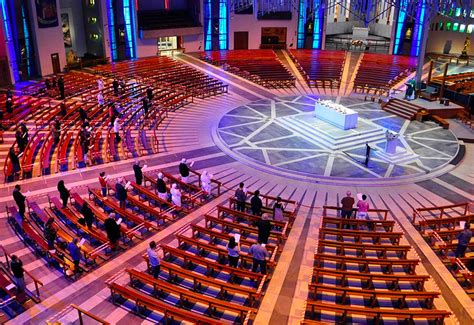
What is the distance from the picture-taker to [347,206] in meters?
15.2

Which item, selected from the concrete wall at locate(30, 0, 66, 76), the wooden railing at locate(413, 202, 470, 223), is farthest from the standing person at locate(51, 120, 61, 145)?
the wooden railing at locate(413, 202, 470, 223)

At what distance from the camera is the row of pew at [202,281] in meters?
10.8

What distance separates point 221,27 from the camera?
43.9 m

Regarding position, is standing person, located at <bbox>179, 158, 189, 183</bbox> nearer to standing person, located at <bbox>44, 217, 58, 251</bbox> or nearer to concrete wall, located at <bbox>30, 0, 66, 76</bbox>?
standing person, located at <bbox>44, 217, 58, 251</bbox>

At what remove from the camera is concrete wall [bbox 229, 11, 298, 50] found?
43.9 metres

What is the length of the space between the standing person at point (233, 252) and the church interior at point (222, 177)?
62 millimetres

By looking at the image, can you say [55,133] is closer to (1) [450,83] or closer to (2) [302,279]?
(2) [302,279]

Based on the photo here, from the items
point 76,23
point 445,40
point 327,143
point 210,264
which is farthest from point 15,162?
point 445,40

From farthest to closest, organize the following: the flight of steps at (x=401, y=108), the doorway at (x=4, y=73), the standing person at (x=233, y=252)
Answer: the doorway at (x=4, y=73) → the flight of steps at (x=401, y=108) → the standing person at (x=233, y=252)

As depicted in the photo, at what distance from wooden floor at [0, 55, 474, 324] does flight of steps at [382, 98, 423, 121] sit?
473cm

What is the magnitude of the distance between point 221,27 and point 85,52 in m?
13.2

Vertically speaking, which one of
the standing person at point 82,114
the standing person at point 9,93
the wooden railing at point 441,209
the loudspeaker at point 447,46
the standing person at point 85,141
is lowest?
the wooden railing at point 441,209

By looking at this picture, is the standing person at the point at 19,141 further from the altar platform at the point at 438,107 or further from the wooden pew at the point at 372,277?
the altar platform at the point at 438,107

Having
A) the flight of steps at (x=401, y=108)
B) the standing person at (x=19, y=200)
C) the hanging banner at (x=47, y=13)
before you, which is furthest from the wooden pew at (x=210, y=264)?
the hanging banner at (x=47, y=13)
